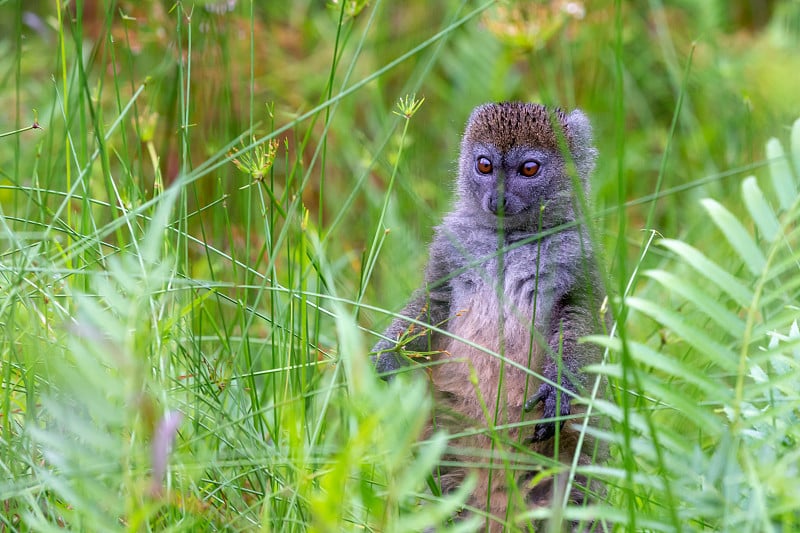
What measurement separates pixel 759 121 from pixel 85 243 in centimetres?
488

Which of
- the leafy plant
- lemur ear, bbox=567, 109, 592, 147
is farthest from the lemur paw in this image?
lemur ear, bbox=567, 109, 592, 147

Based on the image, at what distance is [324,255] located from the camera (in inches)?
144

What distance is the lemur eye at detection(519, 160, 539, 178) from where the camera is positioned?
3672 millimetres

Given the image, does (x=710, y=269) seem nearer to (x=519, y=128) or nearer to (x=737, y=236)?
(x=737, y=236)

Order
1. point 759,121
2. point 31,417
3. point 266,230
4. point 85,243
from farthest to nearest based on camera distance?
point 759,121, point 266,230, point 85,243, point 31,417

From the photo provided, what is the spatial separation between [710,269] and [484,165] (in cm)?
183

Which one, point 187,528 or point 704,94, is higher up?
point 704,94

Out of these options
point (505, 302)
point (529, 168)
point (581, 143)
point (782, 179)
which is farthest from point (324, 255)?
point (782, 179)

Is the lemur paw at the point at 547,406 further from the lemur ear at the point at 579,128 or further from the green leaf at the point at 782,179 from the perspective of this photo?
the lemur ear at the point at 579,128

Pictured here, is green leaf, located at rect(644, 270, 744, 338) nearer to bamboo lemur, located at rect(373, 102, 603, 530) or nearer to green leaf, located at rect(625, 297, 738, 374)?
green leaf, located at rect(625, 297, 738, 374)

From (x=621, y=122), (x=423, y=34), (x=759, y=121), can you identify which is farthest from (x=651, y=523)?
(x=423, y=34)

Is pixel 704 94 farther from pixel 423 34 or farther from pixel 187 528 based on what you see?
pixel 187 528

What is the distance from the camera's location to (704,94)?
691 cm

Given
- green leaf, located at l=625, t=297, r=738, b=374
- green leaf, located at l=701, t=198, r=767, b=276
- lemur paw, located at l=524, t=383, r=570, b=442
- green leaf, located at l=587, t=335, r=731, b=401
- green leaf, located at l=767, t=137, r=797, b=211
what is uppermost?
green leaf, located at l=767, t=137, r=797, b=211
